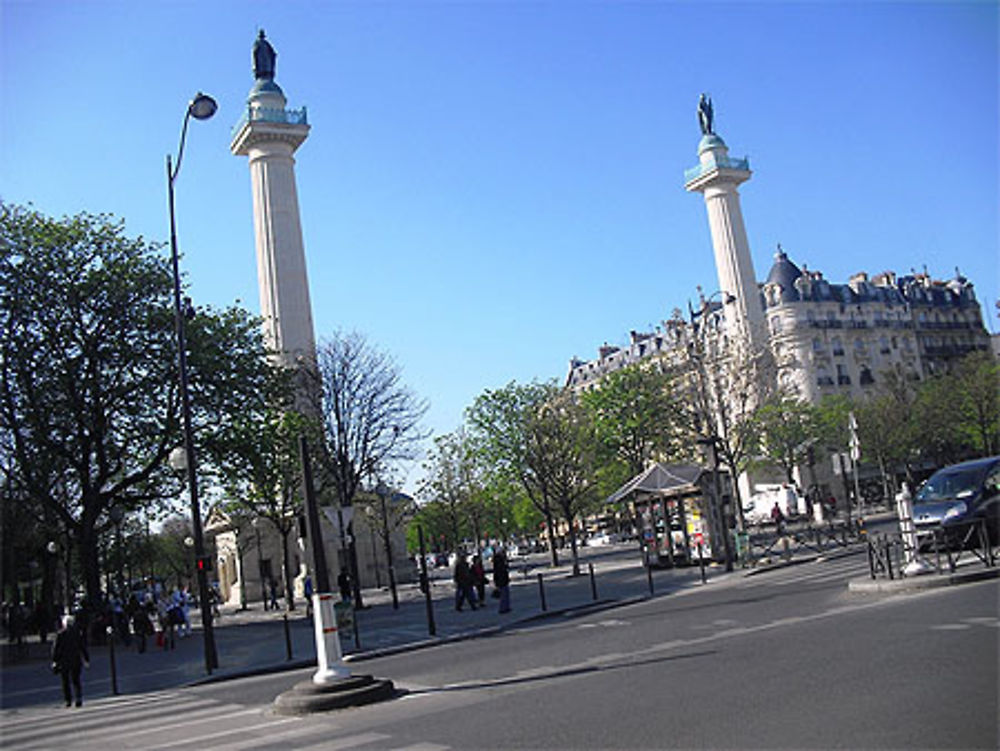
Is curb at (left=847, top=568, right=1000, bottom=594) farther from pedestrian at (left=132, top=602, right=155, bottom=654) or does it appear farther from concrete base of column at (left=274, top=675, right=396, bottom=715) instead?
pedestrian at (left=132, top=602, right=155, bottom=654)

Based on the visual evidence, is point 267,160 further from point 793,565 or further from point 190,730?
point 190,730

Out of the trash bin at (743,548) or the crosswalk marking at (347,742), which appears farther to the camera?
the trash bin at (743,548)

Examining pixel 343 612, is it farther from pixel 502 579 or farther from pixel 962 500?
pixel 962 500

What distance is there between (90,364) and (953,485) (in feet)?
80.4

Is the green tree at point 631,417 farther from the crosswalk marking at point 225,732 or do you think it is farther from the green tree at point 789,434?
the crosswalk marking at point 225,732

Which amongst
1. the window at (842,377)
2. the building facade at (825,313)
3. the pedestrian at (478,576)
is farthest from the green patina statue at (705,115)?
the pedestrian at (478,576)

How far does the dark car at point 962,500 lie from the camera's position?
690 inches

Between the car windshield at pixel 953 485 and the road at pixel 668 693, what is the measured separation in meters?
4.00

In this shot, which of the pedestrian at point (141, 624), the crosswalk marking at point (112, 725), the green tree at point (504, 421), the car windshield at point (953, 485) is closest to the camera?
the crosswalk marking at point (112, 725)

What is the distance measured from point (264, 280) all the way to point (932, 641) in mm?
52304

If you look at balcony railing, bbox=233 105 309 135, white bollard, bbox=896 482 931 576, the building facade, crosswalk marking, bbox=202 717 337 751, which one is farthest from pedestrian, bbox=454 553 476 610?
the building facade

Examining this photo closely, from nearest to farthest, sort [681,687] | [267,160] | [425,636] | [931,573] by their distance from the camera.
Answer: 1. [681,687]
2. [931,573]
3. [425,636]
4. [267,160]

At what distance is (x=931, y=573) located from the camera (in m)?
15.0

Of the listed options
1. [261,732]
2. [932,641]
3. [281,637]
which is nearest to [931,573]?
[932,641]
